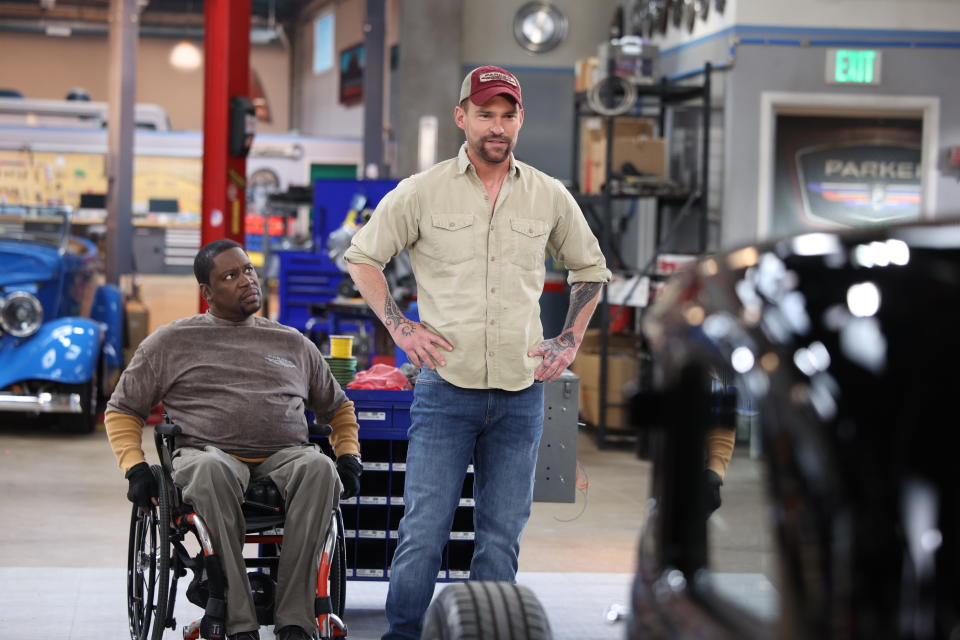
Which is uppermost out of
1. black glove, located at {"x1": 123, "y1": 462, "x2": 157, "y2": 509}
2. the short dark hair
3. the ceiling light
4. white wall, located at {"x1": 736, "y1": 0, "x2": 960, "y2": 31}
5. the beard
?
the ceiling light

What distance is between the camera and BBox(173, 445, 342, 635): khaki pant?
3771 mm

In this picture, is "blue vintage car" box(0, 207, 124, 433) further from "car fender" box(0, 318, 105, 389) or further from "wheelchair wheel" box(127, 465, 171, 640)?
"wheelchair wheel" box(127, 465, 171, 640)

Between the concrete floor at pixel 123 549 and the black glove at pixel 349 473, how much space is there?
2.23 feet

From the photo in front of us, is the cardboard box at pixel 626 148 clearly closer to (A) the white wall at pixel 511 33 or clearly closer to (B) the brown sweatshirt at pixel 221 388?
(A) the white wall at pixel 511 33

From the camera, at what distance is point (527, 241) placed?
3.68 metres

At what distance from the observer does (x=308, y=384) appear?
14.1 feet

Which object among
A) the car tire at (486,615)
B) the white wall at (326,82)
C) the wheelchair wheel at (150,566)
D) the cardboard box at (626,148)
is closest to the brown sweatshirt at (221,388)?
the wheelchair wheel at (150,566)

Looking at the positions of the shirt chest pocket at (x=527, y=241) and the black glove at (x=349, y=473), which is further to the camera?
the black glove at (x=349, y=473)

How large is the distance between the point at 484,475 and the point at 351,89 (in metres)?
22.4

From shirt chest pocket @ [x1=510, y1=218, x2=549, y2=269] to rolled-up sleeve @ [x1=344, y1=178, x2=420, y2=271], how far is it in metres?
0.28

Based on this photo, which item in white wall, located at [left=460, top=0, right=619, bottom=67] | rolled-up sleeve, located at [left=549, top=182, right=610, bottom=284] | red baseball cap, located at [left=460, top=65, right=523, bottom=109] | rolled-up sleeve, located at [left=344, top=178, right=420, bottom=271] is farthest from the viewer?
white wall, located at [left=460, top=0, right=619, bottom=67]

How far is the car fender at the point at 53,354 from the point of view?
28.7ft

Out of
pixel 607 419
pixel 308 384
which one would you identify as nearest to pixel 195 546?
pixel 308 384

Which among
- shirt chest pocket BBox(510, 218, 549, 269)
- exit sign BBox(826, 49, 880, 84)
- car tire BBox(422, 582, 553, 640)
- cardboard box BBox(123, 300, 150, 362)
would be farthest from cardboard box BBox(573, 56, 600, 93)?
car tire BBox(422, 582, 553, 640)
